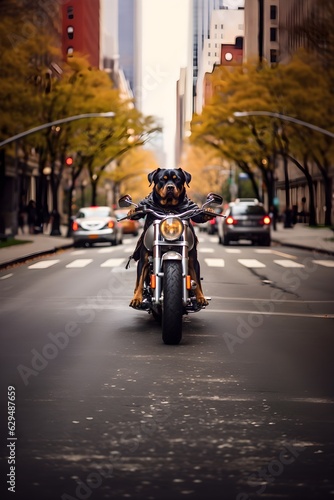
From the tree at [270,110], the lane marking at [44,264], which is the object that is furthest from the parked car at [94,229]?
the tree at [270,110]

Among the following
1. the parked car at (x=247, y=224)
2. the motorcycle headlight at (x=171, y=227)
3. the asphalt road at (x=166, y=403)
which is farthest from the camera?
the parked car at (x=247, y=224)

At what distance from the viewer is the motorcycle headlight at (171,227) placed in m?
11.2

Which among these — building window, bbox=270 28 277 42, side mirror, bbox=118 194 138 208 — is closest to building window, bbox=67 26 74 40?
building window, bbox=270 28 277 42

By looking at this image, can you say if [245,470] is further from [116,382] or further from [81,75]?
[81,75]

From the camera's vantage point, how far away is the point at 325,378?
883cm

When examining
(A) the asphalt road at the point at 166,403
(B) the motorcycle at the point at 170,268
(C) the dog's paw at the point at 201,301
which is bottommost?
(A) the asphalt road at the point at 166,403

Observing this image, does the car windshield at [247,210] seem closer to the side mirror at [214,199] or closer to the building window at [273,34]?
the building window at [273,34]

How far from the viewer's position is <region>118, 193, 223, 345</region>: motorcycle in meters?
10.7

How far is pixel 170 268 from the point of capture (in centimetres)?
1081

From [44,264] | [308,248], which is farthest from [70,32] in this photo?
[44,264]

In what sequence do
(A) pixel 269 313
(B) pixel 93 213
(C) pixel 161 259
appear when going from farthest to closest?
(B) pixel 93 213 < (A) pixel 269 313 < (C) pixel 161 259

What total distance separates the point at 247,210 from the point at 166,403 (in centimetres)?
3407

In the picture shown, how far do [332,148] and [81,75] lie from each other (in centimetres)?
1499

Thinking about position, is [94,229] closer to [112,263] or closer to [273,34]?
[112,263]
